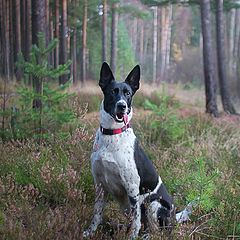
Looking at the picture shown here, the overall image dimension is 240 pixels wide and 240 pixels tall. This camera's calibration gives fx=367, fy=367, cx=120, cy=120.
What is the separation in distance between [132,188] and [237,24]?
28966 mm

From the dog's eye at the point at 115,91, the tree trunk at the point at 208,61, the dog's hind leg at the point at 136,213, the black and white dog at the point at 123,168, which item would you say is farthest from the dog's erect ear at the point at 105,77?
the tree trunk at the point at 208,61

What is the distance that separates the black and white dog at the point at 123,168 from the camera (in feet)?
11.8

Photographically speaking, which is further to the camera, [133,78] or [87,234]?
[133,78]

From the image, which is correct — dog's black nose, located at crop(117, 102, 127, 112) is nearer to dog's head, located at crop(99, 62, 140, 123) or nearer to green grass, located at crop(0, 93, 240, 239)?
dog's head, located at crop(99, 62, 140, 123)

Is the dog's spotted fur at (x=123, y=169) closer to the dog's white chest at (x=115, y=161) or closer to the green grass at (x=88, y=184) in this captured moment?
Answer: the dog's white chest at (x=115, y=161)

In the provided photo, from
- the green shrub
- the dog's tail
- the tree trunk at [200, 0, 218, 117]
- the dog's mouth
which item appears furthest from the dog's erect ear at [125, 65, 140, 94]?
the tree trunk at [200, 0, 218, 117]

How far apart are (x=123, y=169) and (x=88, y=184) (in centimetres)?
104

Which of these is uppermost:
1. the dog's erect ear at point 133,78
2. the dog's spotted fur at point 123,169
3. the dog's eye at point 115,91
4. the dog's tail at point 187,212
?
the dog's erect ear at point 133,78

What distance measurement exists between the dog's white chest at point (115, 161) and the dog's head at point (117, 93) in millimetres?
232

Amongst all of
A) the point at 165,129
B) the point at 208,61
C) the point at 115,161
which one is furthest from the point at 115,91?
the point at 208,61

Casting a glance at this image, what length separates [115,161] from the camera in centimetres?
359

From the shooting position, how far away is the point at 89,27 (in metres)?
23.9

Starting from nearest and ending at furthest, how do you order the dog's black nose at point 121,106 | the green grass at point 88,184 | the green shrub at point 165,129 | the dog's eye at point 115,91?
the green grass at point 88,184, the dog's black nose at point 121,106, the dog's eye at point 115,91, the green shrub at point 165,129

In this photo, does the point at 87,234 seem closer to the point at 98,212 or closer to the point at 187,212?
the point at 98,212
